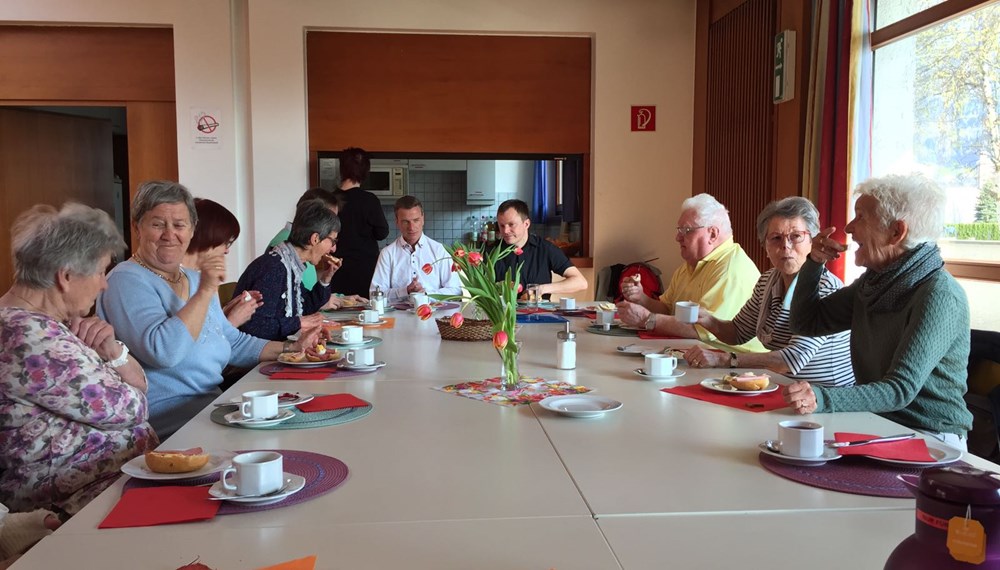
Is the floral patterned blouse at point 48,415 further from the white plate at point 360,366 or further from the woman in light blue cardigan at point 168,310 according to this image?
the white plate at point 360,366

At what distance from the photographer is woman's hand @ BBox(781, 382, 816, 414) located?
1845 millimetres

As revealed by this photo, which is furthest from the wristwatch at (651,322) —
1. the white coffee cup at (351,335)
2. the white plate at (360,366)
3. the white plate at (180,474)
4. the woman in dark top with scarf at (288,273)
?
the white plate at (180,474)

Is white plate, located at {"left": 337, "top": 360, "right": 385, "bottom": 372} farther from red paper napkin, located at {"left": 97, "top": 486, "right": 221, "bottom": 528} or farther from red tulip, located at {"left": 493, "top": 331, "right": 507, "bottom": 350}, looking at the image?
red paper napkin, located at {"left": 97, "top": 486, "right": 221, "bottom": 528}

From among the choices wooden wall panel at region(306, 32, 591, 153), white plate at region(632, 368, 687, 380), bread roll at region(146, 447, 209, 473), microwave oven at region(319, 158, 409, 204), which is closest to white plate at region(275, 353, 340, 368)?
white plate at region(632, 368, 687, 380)

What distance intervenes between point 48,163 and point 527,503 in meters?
7.24

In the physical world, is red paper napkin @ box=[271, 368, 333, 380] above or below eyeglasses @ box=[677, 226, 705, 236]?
below

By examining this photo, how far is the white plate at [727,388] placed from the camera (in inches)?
82.3

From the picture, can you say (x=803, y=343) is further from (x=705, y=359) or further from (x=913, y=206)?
(x=913, y=206)

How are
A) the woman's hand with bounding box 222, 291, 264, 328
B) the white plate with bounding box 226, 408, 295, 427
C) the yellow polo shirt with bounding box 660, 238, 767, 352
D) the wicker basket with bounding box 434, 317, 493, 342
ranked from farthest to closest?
the yellow polo shirt with bounding box 660, 238, 767, 352 → the wicker basket with bounding box 434, 317, 493, 342 → the woman's hand with bounding box 222, 291, 264, 328 → the white plate with bounding box 226, 408, 295, 427

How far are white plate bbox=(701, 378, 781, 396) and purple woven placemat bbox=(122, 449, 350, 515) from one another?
1069 millimetres

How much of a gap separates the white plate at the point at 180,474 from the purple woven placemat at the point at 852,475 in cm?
98

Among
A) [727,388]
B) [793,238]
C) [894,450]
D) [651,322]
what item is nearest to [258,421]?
[727,388]

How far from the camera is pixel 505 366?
7.17ft

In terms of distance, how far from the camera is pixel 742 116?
5.70 metres
